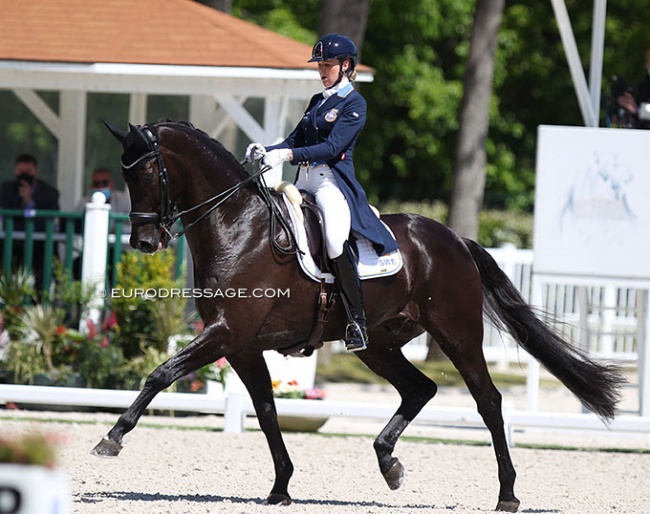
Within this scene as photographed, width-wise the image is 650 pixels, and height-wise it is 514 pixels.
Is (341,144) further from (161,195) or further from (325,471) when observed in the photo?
(325,471)

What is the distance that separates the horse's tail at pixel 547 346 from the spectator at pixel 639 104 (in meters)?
3.98

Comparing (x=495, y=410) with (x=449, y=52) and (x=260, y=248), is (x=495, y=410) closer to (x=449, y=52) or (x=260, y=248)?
(x=260, y=248)

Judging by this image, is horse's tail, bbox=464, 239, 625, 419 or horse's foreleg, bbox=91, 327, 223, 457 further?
horse's tail, bbox=464, 239, 625, 419

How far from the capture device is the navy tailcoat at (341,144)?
273 inches

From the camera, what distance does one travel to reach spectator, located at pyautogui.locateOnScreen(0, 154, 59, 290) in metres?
12.6

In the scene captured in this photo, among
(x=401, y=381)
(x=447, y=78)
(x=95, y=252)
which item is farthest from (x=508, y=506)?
(x=447, y=78)

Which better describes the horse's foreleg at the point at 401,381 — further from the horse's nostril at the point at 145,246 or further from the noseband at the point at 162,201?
the horse's nostril at the point at 145,246

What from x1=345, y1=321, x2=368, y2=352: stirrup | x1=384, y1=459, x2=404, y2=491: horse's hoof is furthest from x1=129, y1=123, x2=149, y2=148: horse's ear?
x1=384, y1=459, x2=404, y2=491: horse's hoof

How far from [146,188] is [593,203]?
17.7 feet

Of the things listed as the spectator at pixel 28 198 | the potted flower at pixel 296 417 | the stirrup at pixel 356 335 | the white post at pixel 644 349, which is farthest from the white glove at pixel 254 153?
the spectator at pixel 28 198

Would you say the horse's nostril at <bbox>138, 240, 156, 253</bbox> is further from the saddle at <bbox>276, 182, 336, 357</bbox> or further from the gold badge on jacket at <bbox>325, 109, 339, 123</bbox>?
the gold badge on jacket at <bbox>325, 109, 339, 123</bbox>

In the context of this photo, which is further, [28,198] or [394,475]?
[28,198]

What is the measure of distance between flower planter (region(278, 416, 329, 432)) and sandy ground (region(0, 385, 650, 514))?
16 cm

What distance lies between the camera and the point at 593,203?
10.9m
